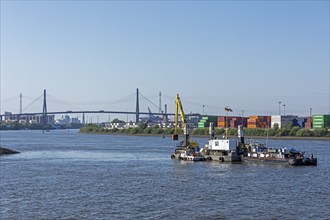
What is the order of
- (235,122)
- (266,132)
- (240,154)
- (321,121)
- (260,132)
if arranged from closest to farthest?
(240,154) → (266,132) → (260,132) → (321,121) → (235,122)

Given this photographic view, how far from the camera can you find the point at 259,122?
97562 millimetres

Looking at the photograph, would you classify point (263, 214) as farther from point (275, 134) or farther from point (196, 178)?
point (275, 134)

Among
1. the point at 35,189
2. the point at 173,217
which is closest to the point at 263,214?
the point at 173,217

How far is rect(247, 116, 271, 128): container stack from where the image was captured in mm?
97062

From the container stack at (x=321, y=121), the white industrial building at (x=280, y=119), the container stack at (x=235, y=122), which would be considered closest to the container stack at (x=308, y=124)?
the container stack at (x=321, y=121)

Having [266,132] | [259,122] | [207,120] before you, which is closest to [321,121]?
[266,132]

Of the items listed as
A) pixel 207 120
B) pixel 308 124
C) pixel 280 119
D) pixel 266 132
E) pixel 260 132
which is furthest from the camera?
pixel 207 120

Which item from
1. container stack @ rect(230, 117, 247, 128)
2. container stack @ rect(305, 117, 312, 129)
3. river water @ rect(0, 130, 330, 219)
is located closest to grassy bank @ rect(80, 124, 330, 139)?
container stack @ rect(305, 117, 312, 129)

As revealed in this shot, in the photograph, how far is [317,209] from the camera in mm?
16297

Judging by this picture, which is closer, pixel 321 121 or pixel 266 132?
pixel 266 132

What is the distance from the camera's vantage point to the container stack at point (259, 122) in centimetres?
9706

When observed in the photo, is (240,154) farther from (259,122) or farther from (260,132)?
(259,122)

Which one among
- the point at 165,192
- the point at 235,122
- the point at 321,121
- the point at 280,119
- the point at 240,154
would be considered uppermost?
the point at 280,119

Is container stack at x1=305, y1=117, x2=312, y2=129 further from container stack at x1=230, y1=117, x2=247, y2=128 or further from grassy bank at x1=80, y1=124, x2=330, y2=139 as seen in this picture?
container stack at x1=230, y1=117, x2=247, y2=128
